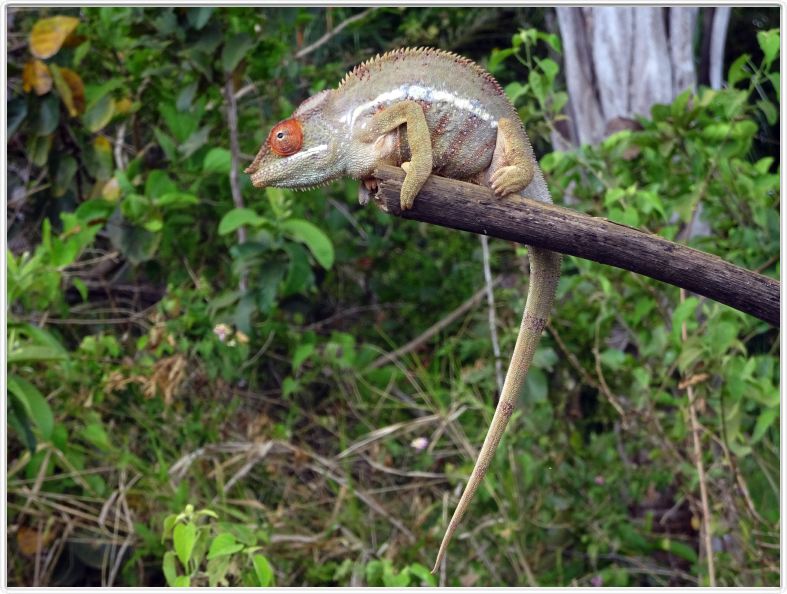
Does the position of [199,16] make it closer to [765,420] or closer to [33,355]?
[33,355]

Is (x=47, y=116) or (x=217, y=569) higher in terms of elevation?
(x=47, y=116)

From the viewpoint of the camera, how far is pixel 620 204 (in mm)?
3385

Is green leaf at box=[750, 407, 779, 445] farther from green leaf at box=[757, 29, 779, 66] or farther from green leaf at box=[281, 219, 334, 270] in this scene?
green leaf at box=[281, 219, 334, 270]

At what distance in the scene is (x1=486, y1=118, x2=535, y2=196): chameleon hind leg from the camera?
1702 millimetres

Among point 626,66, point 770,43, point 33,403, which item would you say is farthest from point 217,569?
point 626,66

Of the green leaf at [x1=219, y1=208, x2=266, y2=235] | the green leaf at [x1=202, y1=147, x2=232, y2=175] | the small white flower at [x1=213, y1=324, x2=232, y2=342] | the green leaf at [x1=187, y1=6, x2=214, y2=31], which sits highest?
the green leaf at [x1=187, y1=6, x2=214, y2=31]

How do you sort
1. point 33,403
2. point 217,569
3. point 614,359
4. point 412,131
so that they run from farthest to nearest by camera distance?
point 614,359 < point 33,403 < point 217,569 < point 412,131

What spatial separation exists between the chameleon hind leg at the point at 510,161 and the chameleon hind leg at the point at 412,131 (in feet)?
0.38

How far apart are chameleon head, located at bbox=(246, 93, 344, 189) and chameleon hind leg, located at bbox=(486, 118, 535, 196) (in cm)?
28

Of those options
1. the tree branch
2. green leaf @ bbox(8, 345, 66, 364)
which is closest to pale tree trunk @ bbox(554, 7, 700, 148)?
the tree branch

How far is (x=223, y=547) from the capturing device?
7.38 ft

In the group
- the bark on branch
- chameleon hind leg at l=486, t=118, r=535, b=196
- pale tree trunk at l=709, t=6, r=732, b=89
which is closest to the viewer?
the bark on branch

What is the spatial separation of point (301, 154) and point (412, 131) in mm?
212

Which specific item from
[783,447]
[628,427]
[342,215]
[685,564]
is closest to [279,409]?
[342,215]
